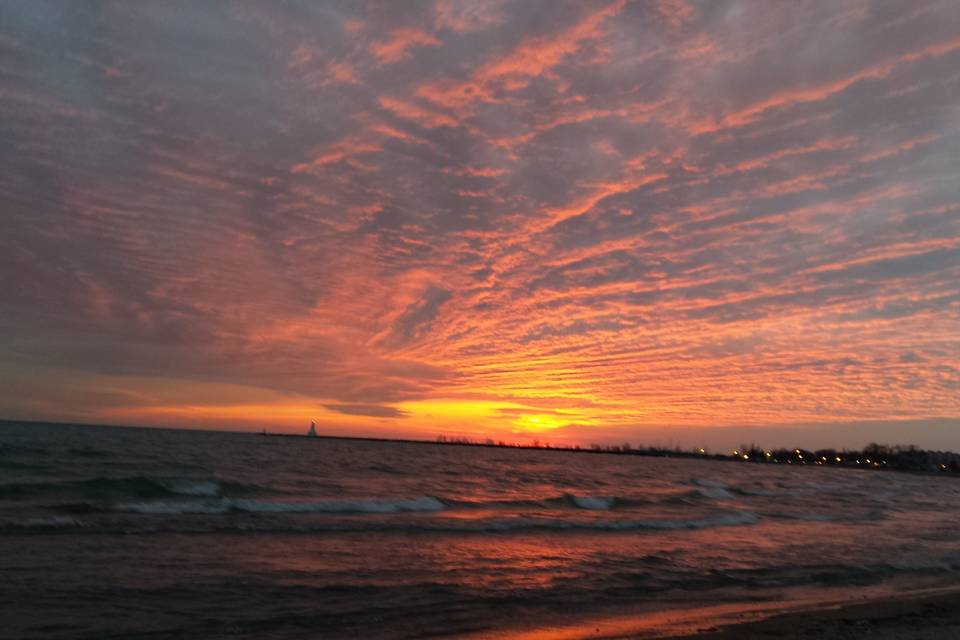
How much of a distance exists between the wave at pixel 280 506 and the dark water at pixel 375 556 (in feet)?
0.34

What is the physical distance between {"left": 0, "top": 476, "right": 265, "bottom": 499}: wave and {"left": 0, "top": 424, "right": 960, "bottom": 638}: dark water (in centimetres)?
12

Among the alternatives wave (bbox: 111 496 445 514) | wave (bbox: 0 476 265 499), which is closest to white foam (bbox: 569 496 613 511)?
wave (bbox: 111 496 445 514)

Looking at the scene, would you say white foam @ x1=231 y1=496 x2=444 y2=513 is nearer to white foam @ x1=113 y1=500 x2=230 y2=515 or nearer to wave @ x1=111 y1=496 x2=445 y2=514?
wave @ x1=111 y1=496 x2=445 y2=514

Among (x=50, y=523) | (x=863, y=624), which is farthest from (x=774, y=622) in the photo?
(x=50, y=523)

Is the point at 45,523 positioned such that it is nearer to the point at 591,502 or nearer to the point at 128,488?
the point at 128,488

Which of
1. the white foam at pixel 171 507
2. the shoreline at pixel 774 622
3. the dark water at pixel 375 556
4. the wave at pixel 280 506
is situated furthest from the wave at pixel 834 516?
the white foam at pixel 171 507

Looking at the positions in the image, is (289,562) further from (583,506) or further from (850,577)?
(583,506)

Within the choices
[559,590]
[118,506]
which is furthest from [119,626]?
[118,506]

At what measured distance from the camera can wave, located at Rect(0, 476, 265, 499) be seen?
2552cm

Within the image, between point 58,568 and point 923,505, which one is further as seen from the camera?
point 923,505

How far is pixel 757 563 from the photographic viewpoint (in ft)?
58.4

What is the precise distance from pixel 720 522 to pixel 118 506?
2329 centimetres

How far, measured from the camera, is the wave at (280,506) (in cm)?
2308

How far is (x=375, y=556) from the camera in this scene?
16.7m
